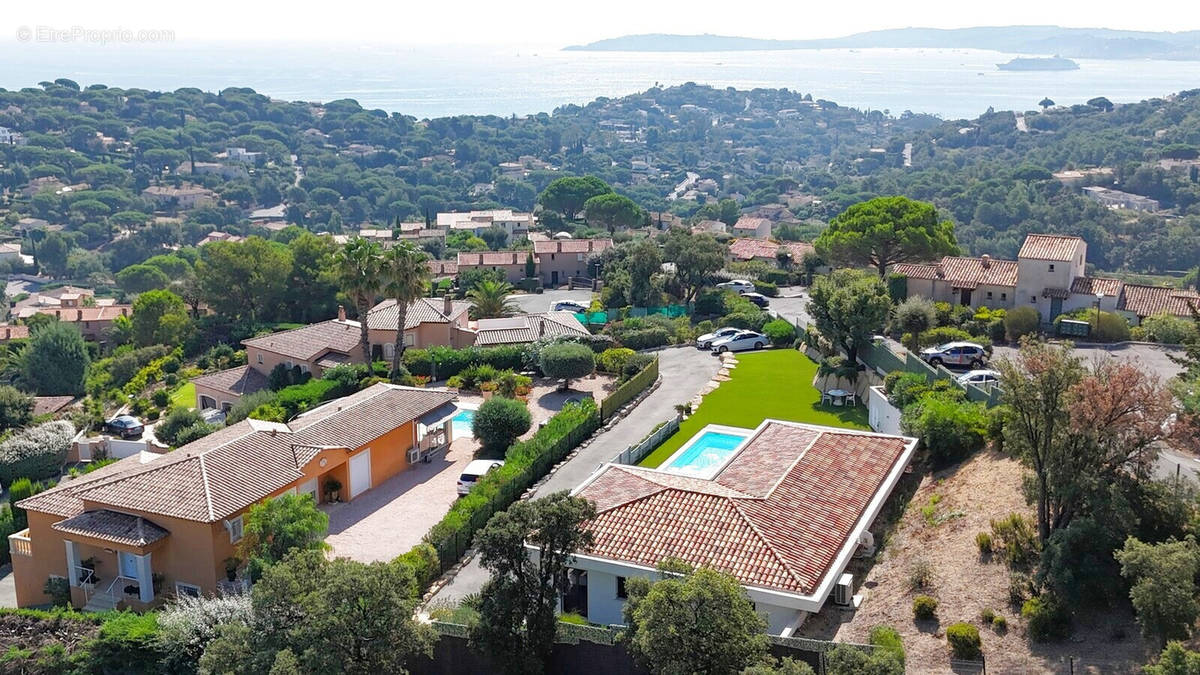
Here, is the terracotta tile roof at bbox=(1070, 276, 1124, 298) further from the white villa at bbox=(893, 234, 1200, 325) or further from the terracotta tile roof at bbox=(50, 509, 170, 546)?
the terracotta tile roof at bbox=(50, 509, 170, 546)

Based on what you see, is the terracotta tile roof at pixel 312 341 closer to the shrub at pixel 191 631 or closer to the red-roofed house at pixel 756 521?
the red-roofed house at pixel 756 521

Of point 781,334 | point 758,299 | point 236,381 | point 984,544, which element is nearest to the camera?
point 984,544

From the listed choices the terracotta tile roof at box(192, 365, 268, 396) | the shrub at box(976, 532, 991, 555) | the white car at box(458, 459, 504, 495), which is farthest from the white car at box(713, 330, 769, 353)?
the shrub at box(976, 532, 991, 555)

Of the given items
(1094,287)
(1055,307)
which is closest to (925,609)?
(1055,307)

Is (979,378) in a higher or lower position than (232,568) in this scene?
higher

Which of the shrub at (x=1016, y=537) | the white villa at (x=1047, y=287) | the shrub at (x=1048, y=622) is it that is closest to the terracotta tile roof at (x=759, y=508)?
the shrub at (x=1016, y=537)

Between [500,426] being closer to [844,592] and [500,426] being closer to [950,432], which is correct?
[950,432]
